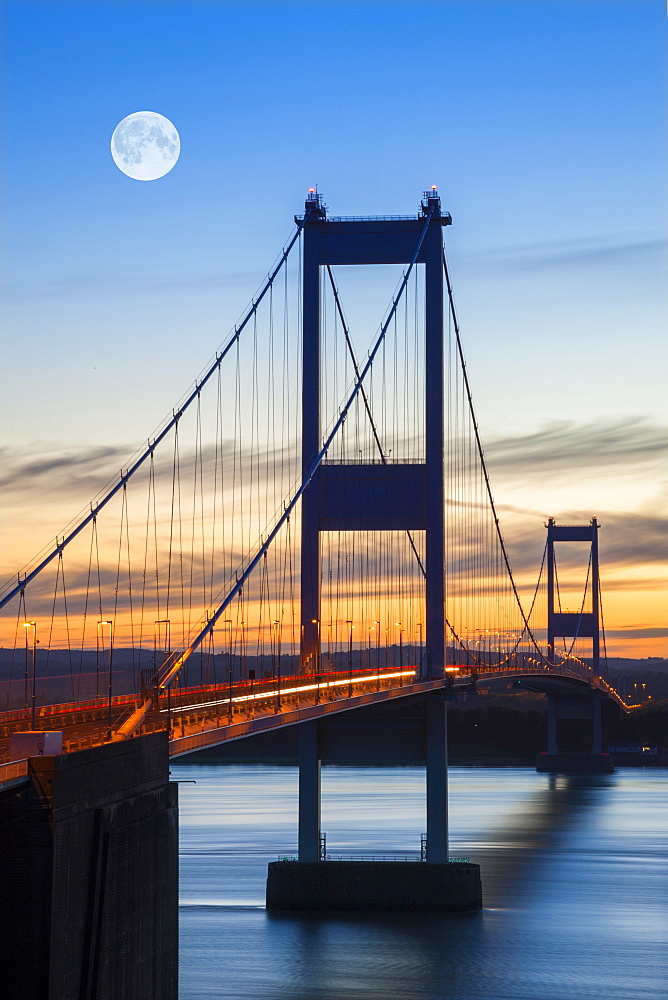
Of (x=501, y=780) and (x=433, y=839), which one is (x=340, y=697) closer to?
(x=433, y=839)

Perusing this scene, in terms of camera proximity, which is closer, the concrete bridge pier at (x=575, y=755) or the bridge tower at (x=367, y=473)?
the bridge tower at (x=367, y=473)

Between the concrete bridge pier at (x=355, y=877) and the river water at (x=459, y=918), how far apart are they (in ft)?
1.47

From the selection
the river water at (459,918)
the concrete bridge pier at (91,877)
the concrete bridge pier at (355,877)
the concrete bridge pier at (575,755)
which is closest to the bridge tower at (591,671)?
the concrete bridge pier at (575,755)

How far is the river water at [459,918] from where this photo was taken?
27.2 metres

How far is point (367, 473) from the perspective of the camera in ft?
116

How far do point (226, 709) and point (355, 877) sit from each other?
31.7ft

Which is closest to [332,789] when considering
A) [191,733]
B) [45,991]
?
[191,733]

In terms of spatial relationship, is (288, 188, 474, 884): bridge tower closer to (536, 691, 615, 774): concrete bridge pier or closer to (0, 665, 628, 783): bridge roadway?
(0, 665, 628, 783): bridge roadway

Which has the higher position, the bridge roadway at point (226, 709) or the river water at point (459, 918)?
the bridge roadway at point (226, 709)

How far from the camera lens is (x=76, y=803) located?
16562 millimetres

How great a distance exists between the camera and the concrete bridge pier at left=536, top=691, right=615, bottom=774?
91.2 metres

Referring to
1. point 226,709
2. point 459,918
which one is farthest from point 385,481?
point 226,709

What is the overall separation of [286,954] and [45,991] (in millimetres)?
13944

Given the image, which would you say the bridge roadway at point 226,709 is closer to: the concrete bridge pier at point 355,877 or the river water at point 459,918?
the concrete bridge pier at point 355,877
